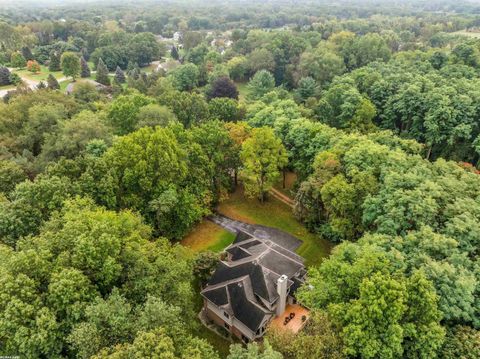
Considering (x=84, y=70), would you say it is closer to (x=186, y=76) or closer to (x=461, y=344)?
(x=186, y=76)

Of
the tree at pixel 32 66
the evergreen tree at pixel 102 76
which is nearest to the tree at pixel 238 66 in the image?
the evergreen tree at pixel 102 76

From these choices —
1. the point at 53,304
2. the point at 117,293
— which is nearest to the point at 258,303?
the point at 117,293

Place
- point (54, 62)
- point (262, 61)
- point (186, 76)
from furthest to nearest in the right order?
point (54, 62)
point (262, 61)
point (186, 76)

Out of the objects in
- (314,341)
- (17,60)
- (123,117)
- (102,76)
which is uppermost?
(123,117)

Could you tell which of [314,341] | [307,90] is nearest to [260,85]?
[307,90]

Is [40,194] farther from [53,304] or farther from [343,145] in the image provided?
[343,145]

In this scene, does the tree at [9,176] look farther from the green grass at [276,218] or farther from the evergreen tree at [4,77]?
the evergreen tree at [4,77]

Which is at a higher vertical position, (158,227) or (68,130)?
(68,130)
